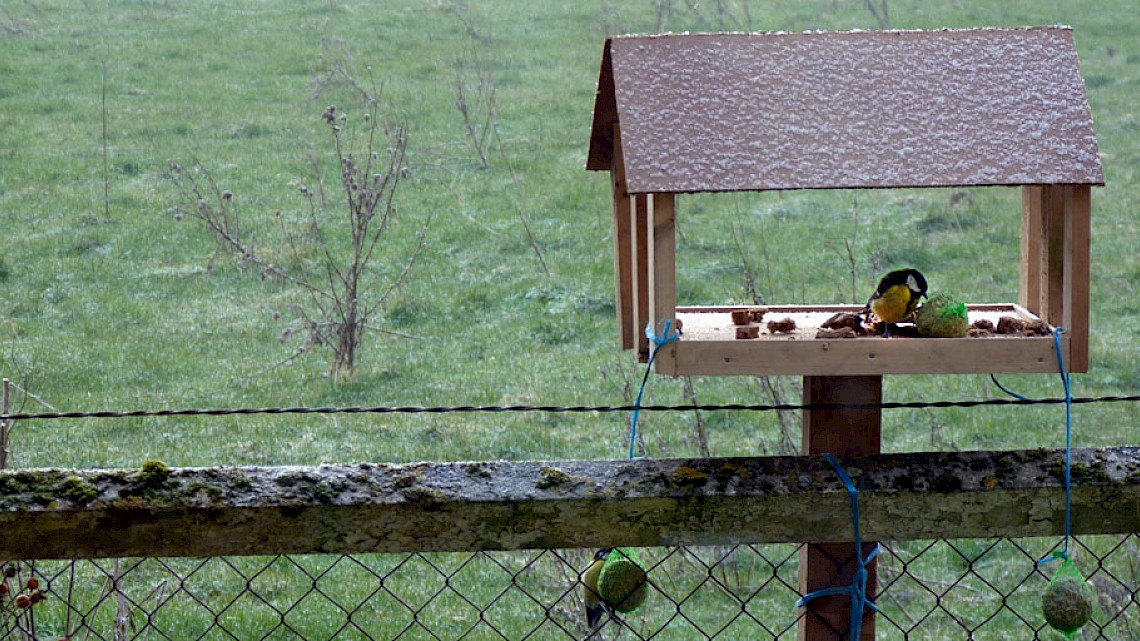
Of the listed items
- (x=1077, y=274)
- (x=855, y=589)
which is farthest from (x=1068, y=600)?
(x=1077, y=274)

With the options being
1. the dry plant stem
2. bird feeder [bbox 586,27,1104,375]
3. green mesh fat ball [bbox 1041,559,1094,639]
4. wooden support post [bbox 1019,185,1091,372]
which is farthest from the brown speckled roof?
the dry plant stem

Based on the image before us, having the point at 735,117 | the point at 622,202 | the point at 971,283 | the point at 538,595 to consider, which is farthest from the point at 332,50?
the point at 735,117

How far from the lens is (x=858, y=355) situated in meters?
1.89

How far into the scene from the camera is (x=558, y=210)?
8617mm

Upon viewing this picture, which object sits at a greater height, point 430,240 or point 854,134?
point 854,134

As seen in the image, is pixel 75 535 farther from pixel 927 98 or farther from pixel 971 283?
pixel 971 283

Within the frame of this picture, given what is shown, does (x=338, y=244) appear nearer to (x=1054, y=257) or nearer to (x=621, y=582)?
(x=1054, y=257)

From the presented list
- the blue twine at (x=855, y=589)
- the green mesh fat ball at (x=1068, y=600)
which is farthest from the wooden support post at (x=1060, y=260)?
the blue twine at (x=855, y=589)

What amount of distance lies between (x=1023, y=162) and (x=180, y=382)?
5.26 m

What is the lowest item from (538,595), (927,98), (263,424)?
(538,595)

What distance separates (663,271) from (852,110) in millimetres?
396

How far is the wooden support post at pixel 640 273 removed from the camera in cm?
221

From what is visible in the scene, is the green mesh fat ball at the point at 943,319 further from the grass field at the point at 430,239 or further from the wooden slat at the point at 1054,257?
the grass field at the point at 430,239

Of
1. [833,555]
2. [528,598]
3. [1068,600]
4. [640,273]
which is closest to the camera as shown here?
[1068,600]
